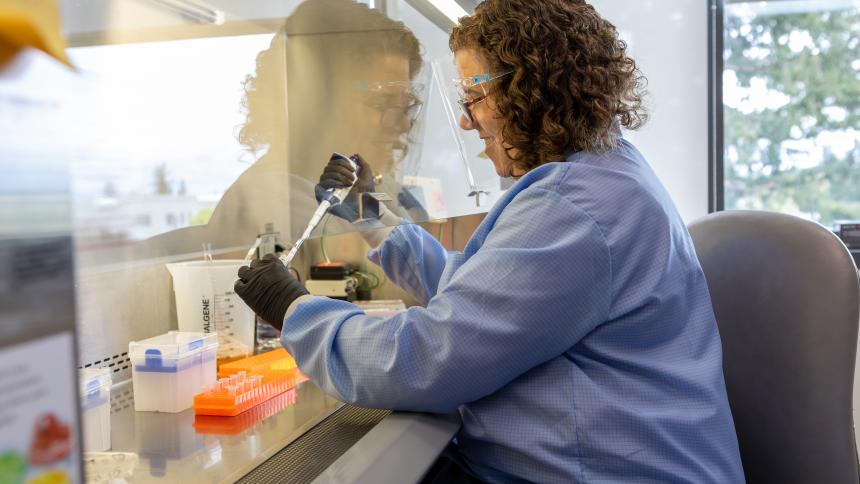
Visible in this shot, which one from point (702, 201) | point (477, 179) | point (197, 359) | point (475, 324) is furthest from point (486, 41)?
point (702, 201)

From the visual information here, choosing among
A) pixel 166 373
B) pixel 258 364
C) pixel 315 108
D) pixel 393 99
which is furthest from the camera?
pixel 393 99

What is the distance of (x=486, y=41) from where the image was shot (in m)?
1.24

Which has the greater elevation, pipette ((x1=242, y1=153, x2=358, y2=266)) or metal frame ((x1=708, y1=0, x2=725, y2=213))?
metal frame ((x1=708, y1=0, x2=725, y2=213))

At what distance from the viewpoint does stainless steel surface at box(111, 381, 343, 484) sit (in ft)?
3.17

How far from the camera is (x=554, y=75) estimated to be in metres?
1.17

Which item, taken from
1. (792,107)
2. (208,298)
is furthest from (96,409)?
(792,107)

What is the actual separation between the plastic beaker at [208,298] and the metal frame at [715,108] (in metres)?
2.29

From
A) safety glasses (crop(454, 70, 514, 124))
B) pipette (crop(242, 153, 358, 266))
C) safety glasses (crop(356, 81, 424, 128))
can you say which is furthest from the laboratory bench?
safety glasses (crop(356, 81, 424, 128))

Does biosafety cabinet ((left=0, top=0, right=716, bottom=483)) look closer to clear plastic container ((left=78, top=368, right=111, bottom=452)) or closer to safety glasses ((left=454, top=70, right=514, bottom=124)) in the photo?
clear plastic container ((left=78, top=368, right=111, bottom=452))

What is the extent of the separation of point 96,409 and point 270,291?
11.4 inches

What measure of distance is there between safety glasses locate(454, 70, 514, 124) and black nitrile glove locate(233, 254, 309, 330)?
17.1 inches

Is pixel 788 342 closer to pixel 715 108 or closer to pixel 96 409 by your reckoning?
pixel 96 409

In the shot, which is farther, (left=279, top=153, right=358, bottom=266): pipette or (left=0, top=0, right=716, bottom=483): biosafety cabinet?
(left=279, top=153, right=358, bottom=266): pipette

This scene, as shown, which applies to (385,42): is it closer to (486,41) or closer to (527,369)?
(486,41)
